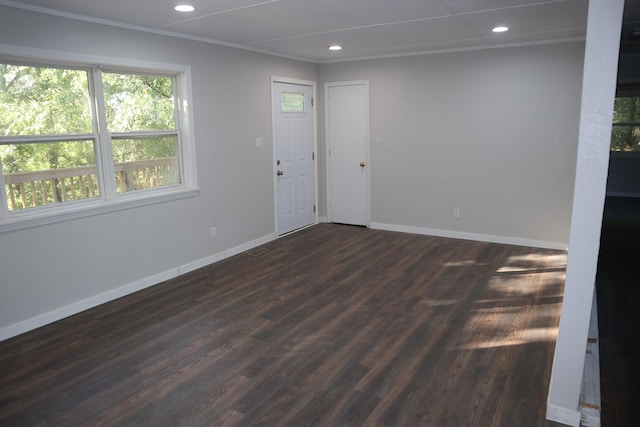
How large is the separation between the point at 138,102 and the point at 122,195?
905 millimetres

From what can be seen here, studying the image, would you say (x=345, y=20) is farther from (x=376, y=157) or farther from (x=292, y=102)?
(x=376, y=157)

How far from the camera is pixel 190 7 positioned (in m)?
3.26

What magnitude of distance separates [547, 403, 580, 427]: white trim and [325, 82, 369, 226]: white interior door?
437cm

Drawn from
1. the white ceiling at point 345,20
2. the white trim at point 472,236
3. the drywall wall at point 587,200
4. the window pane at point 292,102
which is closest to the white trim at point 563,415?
the drywall wall at point 587,200

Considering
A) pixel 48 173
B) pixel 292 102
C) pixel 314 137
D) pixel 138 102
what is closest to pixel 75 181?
pixel 48 173

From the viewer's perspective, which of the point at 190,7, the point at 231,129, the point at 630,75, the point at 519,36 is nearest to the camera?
the point at 190,7

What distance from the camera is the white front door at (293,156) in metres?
5.85

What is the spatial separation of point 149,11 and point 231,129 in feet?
5.84

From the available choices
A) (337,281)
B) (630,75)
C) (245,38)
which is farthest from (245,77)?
(630,75)

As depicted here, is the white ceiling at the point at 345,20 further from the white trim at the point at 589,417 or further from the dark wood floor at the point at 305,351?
the white trim at the point at 589,417

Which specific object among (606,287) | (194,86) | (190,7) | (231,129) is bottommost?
(606,287)

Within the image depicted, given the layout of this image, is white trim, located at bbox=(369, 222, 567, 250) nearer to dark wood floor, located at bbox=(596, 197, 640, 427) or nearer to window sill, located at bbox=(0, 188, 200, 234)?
dark wood floor, located at bbox=(596, 197, 640, 427)

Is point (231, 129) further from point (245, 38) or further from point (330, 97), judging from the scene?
point (330, 97)

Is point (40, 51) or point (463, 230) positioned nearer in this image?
point (40, 51)
